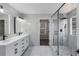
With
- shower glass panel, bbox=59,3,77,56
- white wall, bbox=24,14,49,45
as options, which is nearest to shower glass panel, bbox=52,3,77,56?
shower glass panel, bbox=59,3,77,56

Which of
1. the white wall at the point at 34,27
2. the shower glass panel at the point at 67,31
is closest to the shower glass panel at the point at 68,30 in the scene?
the shower glass panel at the point at 67,31

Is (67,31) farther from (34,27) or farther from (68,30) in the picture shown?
(34,27)

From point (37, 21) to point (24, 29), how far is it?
1048mm

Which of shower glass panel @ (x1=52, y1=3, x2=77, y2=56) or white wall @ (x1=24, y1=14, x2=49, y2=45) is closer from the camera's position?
shower glass panel @ (x1=52, y1=3, x2=77, y2=56)

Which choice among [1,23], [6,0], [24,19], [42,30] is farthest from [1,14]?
[42,30]

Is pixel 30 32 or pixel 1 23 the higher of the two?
pixel 1 23

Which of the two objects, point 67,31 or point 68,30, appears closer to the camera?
point 68,30

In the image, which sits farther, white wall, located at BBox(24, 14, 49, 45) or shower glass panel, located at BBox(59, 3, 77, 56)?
white wall, located at BBox(24, 14, 49, 45)

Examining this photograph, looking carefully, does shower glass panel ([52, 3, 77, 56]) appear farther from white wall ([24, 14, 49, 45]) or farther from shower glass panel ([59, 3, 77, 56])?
white wall ([24, 14, 49, 45])

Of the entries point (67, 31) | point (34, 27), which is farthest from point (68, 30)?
point (34, 27)

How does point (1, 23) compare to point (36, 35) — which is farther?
point (36, 35)

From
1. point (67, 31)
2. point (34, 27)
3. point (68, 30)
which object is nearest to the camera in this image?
point (68, 30)

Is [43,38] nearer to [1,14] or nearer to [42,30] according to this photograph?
[42,30]

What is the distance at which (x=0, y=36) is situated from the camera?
348 centimetres
